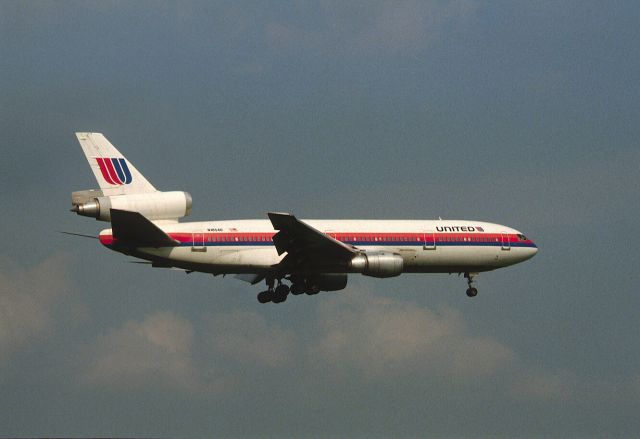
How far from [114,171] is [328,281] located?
13.0 metres

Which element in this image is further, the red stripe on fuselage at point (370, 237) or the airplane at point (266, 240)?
the red stripe on fuselage at point (370, 237)

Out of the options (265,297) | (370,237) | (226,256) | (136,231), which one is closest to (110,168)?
(136,231)

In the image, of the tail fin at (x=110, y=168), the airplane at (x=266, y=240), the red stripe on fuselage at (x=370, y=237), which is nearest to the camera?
the airplane at (x=266, y=240)

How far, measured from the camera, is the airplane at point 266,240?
5128 cm

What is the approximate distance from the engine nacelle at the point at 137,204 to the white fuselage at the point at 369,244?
777mm

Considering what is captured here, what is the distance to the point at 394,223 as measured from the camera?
57906mm

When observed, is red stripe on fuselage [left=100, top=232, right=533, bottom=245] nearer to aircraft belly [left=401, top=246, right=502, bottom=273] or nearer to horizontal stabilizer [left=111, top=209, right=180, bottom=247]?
aircraft belly [left=401, top=246, right=502, bottom=273]

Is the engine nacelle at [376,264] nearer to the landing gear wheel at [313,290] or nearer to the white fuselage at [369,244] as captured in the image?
the white fuselage at [369,244]

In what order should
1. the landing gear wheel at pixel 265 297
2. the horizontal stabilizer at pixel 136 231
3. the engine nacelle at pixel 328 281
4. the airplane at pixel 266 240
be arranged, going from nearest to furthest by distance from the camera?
the horizontal stabilizer at pixel 136 231
the airplane at pixel 266 240
the engine nacelle at pixel 328 281
the landing gear wheel at pixel 265 297

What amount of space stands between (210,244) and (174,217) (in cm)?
234

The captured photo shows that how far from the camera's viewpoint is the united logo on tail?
53594mm

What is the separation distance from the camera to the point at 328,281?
5706cm

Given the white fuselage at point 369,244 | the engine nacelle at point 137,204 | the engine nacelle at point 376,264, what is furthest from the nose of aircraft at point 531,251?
the engine nacelle at point 137,204

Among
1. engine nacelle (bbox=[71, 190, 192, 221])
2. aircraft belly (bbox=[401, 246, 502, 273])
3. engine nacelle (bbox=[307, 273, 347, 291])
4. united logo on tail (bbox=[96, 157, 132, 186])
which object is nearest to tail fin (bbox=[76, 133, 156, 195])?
united logo on tail (bbox=[96, 157, 132, 186])
